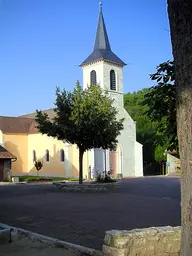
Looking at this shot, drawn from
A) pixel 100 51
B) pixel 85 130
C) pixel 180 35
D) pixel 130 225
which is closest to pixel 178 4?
pixel 180 35

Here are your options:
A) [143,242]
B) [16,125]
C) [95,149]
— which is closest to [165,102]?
[143,242]

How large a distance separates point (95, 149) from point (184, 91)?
38.7 m

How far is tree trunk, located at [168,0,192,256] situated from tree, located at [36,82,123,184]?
1881cm

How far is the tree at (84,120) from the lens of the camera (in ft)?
76.9

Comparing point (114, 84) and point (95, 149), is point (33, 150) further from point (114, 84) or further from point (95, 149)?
point (114, 84)

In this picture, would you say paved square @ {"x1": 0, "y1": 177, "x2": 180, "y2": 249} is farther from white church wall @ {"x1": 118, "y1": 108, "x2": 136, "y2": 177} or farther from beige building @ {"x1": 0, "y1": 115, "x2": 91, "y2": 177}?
white church wall @ {"x1": 118, "y1": 108, "x2": 136, "y2": 177}

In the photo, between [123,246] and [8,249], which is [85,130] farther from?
[123,246]

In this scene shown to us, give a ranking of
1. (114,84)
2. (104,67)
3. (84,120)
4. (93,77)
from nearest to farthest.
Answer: (84,120)
(104,67)
(93,77)
(114,84)

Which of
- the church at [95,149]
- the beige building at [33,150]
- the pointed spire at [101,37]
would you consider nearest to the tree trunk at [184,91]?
the church at [95,149]

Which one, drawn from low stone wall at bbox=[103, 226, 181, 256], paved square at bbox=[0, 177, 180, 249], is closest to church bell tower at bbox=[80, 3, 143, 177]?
paved square at bbox=[0, 177, 180, 249]

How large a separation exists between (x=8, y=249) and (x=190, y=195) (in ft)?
16.3

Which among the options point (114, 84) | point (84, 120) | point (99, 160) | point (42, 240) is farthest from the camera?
point (114, 84)

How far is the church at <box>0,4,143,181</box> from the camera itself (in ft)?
144

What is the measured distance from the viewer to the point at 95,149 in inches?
1688
